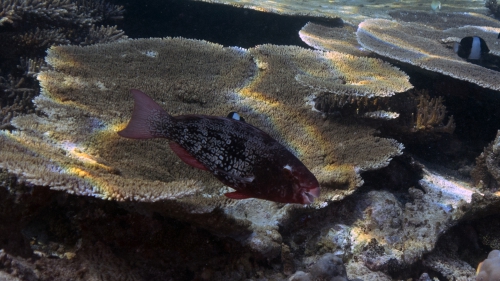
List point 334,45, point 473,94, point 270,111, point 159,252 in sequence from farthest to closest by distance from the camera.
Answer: point 334,45 < point 473,94 < point 270,111 < point 159,252

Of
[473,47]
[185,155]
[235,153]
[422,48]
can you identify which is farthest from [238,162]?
[473,47]

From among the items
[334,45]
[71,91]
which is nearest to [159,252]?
[71,91]

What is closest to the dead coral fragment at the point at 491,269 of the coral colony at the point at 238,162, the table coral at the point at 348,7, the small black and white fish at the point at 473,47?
the coral colony at the point at 238,162

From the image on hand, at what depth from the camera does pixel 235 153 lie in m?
1.83

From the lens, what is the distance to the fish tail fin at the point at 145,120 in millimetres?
1919

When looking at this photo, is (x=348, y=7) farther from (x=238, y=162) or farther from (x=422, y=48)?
(x=238, y=162)

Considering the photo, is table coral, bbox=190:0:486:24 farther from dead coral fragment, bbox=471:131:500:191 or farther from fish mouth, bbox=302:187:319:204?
fish mouth, bbox=302:187:319:204

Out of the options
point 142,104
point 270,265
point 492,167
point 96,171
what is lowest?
point 270,265

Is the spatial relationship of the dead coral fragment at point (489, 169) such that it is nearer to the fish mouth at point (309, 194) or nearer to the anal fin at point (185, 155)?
the fish mouth at point (309, 194)

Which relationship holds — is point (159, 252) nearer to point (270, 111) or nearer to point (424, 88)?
point (270, 111)

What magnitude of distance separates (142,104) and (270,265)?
5.21 feet

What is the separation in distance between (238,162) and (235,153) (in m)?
0.05

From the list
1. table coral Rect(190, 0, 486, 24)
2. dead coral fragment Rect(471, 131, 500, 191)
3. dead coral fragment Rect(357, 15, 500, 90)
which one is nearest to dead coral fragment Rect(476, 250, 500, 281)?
dead coral fragment Rect(471, 131, 500, 191)

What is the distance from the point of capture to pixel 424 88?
15.4 ft
